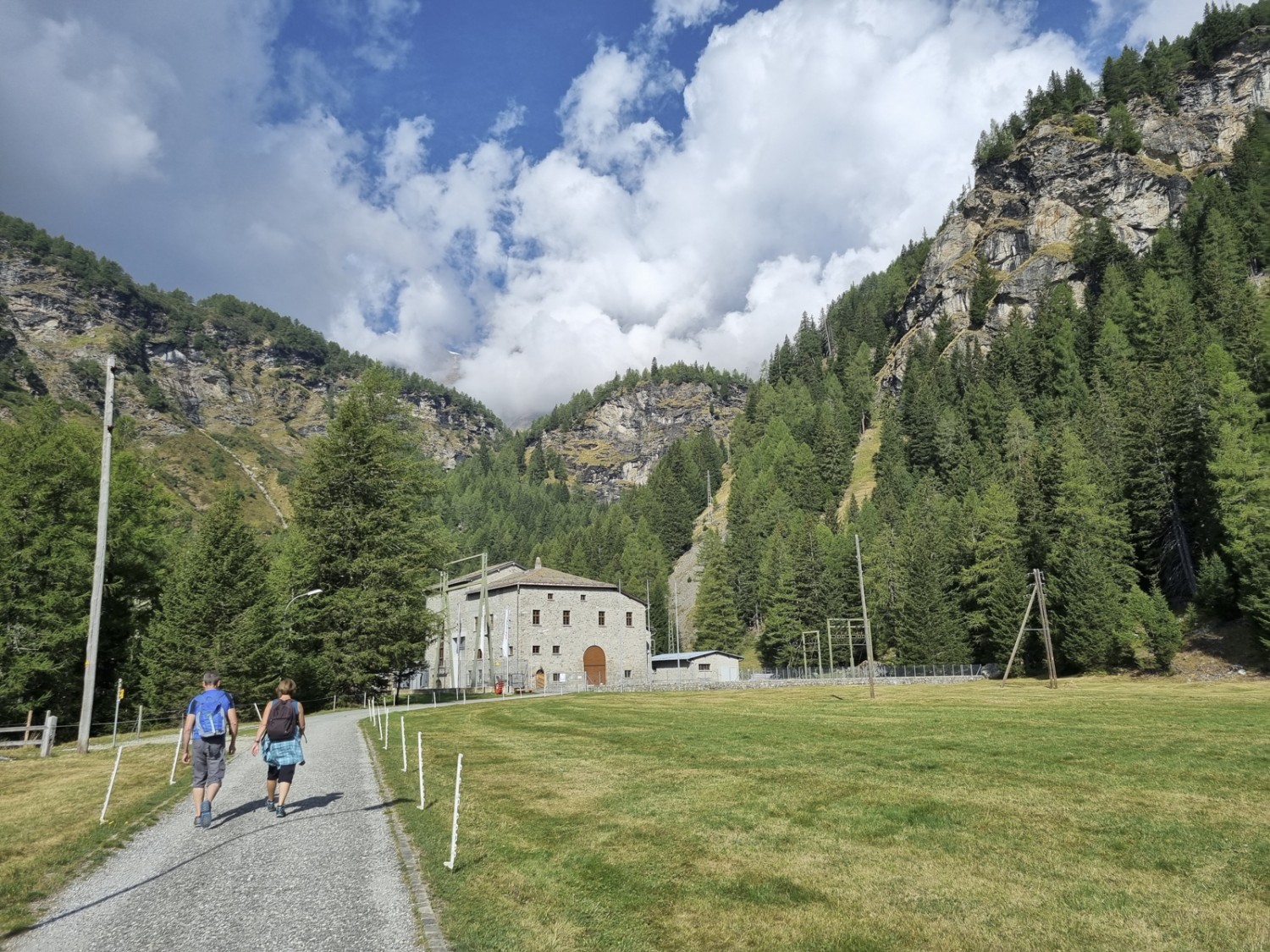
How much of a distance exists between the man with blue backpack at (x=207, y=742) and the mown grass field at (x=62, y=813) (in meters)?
0.97

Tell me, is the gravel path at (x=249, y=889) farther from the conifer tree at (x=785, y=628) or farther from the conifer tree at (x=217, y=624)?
the conifer tree at (x=785, y=628)

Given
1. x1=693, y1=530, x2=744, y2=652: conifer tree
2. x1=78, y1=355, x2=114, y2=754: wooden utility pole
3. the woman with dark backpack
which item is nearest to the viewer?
the woman with dark backpack

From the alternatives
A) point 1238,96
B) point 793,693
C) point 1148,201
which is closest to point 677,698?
point 793,693

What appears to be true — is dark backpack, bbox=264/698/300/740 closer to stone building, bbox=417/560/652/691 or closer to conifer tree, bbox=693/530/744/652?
stone building, bbox=417/560/652/691

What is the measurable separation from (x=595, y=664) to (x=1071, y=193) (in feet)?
477

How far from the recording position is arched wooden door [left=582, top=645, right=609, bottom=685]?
236ft

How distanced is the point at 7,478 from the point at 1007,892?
40.5 meters

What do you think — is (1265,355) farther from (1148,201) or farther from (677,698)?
(1148,201)

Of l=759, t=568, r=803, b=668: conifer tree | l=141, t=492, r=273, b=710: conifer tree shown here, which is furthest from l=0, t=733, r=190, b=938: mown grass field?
l=759, t=568, r=803, b=668: conifer tree

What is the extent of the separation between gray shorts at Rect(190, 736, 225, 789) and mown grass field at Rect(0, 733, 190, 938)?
43.3 inches

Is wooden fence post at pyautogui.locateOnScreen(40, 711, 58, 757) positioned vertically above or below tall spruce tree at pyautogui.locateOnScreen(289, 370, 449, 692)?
below

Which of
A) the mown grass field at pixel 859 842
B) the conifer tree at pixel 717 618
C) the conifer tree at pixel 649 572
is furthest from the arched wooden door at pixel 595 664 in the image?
the mown grass field at pixel 859 842

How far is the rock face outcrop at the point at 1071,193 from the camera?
144250mm

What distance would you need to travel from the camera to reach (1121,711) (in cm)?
2725
